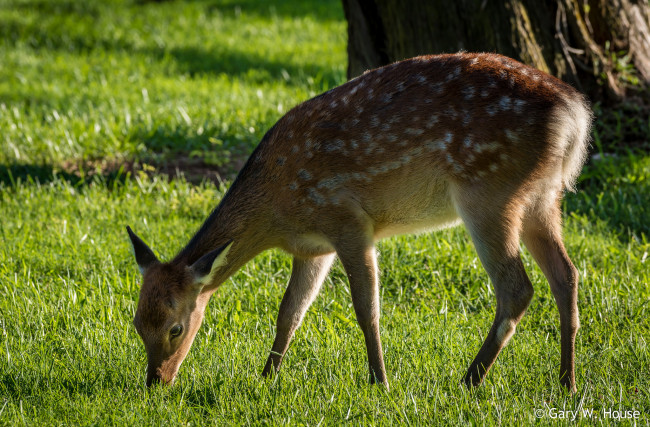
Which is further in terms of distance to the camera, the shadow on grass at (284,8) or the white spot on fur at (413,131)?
the shadow on grass at (284,8)

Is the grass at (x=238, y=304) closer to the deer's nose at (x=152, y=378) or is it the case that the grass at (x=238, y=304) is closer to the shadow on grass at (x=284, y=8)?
the deer's nose at (x=152, y=378)

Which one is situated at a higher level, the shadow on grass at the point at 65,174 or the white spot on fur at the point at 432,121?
the white spot on fur at the point at 432,121

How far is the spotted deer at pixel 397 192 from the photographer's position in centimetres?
436

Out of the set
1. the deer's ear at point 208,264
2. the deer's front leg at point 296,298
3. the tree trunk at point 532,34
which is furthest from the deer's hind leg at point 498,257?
the tree trunk at point 532,34

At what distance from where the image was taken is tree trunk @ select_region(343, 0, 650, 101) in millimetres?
7125

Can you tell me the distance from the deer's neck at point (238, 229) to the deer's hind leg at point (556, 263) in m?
1.47

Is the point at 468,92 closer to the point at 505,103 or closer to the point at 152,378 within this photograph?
the point at 505,103

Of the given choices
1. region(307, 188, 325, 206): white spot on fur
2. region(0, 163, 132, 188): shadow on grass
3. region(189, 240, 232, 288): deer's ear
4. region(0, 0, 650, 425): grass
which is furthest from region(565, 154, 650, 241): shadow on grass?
region(0, 163, 132, 188): shadow on grass

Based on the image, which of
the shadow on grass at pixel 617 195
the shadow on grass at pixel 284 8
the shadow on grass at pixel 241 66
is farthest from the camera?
the shadow on grass at pixel 284 8

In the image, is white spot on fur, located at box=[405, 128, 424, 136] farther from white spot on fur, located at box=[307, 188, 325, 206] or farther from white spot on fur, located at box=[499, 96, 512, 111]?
white spot on fur, located at box=[307, 188, 325, 206]

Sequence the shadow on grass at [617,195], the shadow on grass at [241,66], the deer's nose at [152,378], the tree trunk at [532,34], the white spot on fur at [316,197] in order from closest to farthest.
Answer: the deer's nose at [152,378]
the white spot on fur at [316,197]
the shadow on grass at [617,195]
the tree trunk at [532,34]
the shadow on grass at [241,66]

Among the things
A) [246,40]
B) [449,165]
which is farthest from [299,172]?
[246,40]

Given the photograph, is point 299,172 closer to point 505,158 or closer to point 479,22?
point 505,158

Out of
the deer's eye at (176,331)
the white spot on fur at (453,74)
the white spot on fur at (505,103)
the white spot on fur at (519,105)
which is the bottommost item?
the deer's eye at (176,331)
